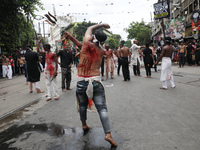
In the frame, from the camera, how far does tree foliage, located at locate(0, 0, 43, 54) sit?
51.2 feet

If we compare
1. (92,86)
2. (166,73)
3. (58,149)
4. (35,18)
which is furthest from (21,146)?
(35,18)

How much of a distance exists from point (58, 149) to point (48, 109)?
88.6 inches

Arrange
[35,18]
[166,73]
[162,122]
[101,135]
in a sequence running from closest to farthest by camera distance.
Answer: [101,135] → [162,122] → [166,73] → [35,18]

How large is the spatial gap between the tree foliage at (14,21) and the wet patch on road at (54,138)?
14.9 m

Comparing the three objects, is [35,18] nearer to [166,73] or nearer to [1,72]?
[1,72]

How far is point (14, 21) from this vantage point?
55.5 ft

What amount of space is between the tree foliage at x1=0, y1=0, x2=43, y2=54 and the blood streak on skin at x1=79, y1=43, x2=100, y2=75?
1534 cm

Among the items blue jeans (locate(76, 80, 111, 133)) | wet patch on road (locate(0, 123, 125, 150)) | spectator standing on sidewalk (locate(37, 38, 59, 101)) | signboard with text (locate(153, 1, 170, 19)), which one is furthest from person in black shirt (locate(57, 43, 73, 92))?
signboard with text (locate(153, 1, 170, 19))

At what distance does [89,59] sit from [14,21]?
56.0 ft

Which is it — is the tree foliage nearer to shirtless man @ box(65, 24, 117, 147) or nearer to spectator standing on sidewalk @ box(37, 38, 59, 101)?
spectator standing on sidewalk @ box(37, 38, 59, 101)

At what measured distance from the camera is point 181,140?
8.70 ft

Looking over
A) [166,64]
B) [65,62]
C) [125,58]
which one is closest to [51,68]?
[65,62]

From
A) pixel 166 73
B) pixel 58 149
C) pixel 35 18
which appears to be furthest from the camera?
pixel 35 18

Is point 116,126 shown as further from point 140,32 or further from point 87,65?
point 140,32
